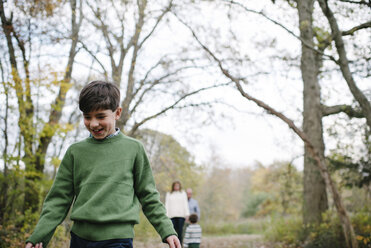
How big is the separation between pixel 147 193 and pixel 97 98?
0.64 metres

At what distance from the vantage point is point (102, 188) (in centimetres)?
199

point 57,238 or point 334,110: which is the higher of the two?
point 334,110

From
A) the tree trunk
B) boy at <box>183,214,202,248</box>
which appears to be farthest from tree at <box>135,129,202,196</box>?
boy at <box>183,214,202,248</box>

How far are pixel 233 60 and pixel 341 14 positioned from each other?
3317mm

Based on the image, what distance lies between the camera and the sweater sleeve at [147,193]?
2.08 meters

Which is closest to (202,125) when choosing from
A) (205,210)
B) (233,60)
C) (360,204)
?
(233,60)

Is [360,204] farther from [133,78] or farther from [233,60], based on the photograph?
[133,78]

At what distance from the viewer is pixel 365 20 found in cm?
680

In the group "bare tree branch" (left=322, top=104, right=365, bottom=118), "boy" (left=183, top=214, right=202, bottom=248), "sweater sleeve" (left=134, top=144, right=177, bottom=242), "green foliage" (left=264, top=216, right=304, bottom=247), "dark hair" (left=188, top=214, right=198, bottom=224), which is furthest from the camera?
"green foliage" (left=264, top=216, right=304, bottom=247)

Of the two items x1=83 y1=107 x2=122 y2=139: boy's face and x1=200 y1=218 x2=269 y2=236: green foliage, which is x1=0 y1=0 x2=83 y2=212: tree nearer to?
x1=83 y1=107 x2=122 y2=139: boy's face

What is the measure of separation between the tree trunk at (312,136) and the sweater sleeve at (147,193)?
7.73m

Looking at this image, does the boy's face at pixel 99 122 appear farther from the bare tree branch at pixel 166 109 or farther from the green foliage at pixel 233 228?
the green foliage at pixel 233 228

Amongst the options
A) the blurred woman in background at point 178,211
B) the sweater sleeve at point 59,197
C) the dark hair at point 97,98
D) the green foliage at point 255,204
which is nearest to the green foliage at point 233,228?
the green foliage at point 255,204

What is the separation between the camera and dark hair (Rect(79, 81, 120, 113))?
A: 2.02 meters
